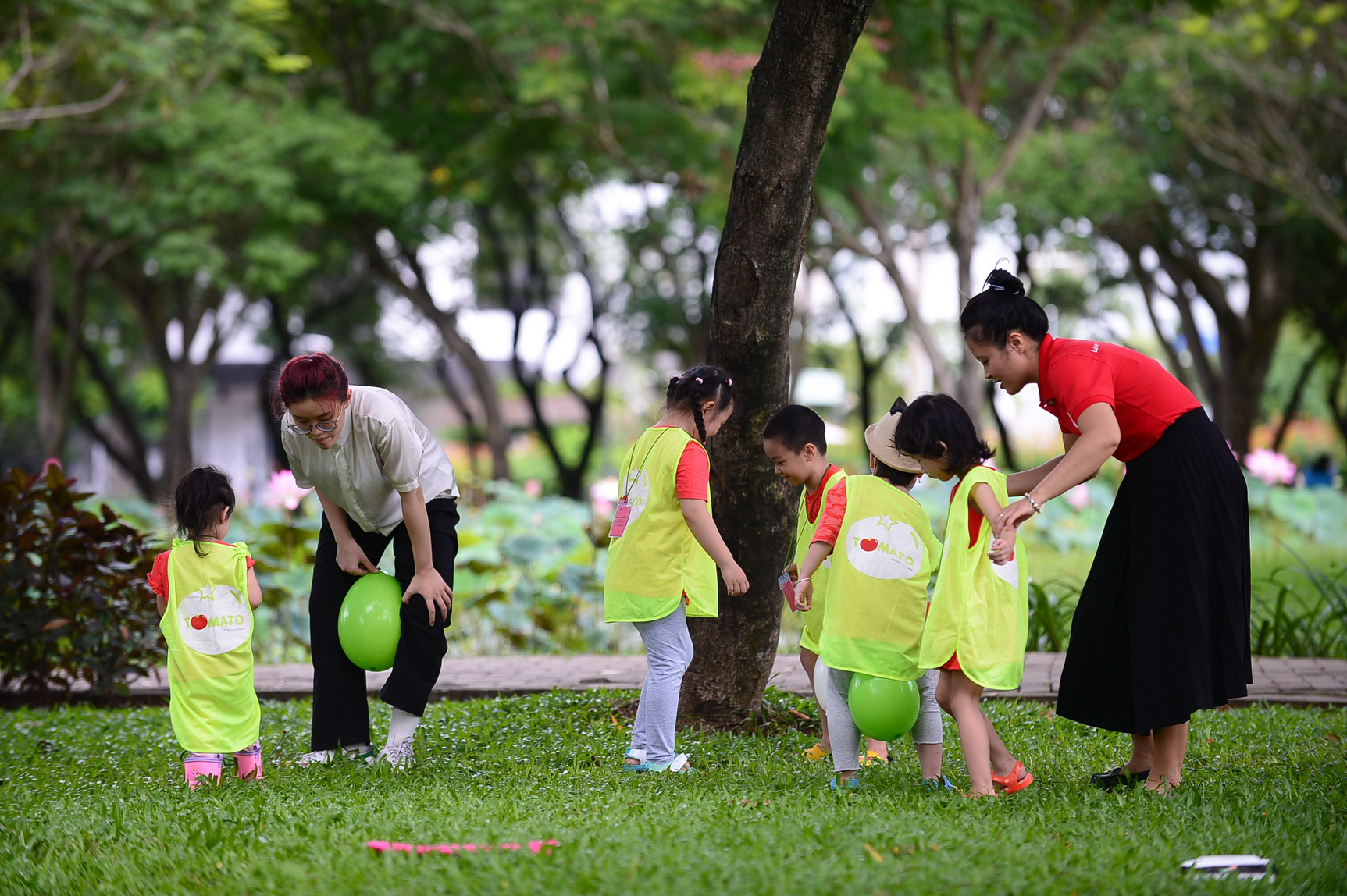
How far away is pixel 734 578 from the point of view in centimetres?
396

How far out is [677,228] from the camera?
21.6 meters

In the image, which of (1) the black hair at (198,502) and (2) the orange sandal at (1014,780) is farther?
(1) the black hair at (198,502)

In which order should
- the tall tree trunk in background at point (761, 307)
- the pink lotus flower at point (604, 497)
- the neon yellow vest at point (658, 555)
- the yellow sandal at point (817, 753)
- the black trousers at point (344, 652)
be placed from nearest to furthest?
the neon yellow vest at point (658, 555), the black trousers at point (344, 652), the yellow sandal at point (817, 753), the tall tree trunk in background at point (761, 307), the pink lotus flower at point (604, 497)

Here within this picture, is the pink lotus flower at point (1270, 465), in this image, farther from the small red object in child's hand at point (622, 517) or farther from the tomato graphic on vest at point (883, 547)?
the small red object in child's hand at point (622, 517)

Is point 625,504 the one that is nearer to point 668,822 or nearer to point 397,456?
point 397,456

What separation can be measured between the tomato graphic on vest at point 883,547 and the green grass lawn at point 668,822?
71cm

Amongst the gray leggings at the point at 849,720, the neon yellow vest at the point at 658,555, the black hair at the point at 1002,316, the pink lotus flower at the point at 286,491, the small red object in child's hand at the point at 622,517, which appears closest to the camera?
the black hair at the point at 1002,316

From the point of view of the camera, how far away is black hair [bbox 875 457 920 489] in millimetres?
3926

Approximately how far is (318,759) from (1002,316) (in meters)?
2.92

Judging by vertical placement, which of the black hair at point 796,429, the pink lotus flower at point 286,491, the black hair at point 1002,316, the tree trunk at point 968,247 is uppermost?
the tree trunk at point 968,247

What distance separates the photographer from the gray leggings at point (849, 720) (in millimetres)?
3877

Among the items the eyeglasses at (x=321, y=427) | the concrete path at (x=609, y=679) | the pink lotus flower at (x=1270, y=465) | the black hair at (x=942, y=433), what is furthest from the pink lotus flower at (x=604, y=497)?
the pink lotus flower at (x=1270, y=465)

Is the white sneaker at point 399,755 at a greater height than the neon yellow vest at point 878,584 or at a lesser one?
lesser

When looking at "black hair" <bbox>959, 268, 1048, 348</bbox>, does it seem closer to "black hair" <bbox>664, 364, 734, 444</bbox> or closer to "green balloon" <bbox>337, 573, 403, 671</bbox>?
"black hair" <bbox>664, 364, 734, 444</bbox>
